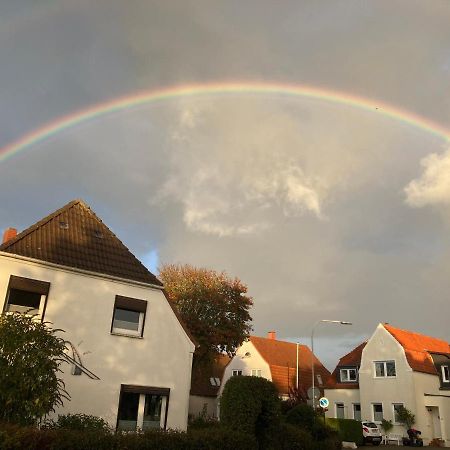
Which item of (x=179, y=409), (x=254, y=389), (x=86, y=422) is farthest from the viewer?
(x=179, y=409)

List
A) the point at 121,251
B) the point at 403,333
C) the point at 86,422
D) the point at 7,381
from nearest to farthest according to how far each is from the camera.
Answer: the point at 7,381
the point at 86,422
the point at 121,251
the point at 403,333

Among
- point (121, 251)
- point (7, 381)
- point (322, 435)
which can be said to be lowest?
point (322, 435)

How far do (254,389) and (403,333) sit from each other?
31197mm

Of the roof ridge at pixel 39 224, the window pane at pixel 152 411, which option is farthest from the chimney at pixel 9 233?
the window pane at pixel 152 411

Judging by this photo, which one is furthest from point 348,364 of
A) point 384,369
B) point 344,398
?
point 384,369

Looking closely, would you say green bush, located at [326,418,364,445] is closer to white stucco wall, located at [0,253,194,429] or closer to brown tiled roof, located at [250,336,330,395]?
brown tiled roof, located at [250,336,330,395]

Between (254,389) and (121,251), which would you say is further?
(121,251)

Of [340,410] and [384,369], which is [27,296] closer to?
[384,369]

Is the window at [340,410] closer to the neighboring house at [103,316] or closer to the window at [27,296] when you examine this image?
the neighboring house at [103,316]

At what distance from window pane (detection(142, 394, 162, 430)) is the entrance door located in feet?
92.9

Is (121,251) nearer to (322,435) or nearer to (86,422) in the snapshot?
(86,422)

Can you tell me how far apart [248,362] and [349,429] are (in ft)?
64.6

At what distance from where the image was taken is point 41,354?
1126 cm

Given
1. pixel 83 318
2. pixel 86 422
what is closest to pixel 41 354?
pixel 86 422
